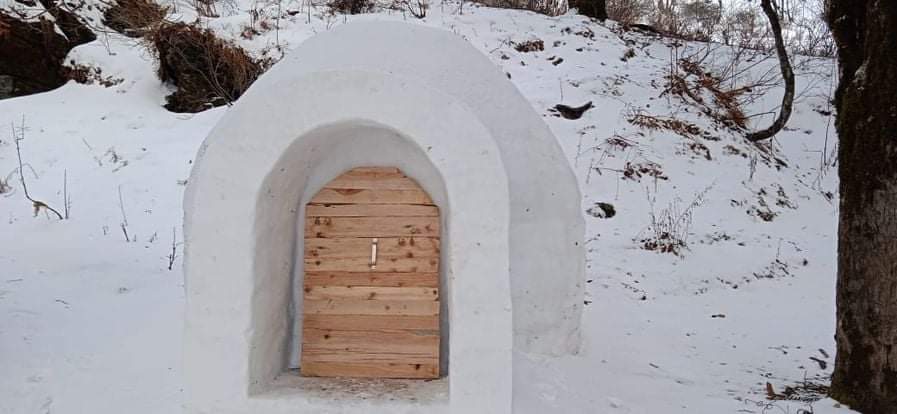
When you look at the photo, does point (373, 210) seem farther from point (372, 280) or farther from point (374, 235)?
point (372, 280)

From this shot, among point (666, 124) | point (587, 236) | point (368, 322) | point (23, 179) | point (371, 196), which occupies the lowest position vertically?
point (368, 322)

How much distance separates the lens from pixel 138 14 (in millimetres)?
8273

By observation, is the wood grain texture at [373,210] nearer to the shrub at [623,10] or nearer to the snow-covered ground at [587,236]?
the snow-covered ground at [587,236]

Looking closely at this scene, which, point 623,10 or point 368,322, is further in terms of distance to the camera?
point 623,10

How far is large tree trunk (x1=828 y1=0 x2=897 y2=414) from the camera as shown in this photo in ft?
10.1

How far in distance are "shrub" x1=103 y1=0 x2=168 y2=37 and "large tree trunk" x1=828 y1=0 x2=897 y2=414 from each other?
7648 mm

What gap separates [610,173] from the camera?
709 cm

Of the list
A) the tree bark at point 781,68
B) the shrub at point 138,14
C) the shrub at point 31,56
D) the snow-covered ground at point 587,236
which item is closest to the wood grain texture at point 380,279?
the snow-covered ground at point 587,236

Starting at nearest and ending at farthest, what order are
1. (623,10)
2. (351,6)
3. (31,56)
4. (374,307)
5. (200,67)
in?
(374,307), (31,56), (200,67), (351,6), (623,10)

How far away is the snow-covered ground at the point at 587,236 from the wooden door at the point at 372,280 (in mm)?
833

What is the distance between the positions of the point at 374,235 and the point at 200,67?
6229 mm

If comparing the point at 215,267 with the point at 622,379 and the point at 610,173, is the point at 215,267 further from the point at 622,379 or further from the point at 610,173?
the point at 610,173

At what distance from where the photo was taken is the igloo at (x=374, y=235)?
2357mm

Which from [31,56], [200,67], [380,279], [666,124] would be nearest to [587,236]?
[666,124]
